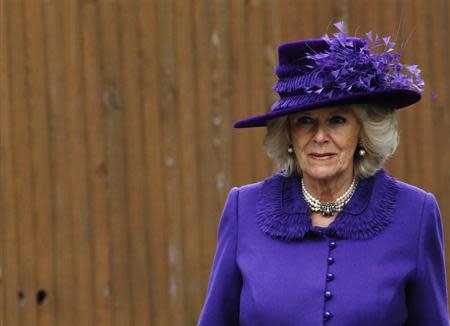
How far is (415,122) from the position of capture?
6980 millimetres

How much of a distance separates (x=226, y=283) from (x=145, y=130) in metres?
2.84

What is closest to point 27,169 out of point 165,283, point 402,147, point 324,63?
point 165,283

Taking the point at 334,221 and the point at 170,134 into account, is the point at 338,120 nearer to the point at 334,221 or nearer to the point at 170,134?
the point at 334,221

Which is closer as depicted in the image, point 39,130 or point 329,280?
point 329,280

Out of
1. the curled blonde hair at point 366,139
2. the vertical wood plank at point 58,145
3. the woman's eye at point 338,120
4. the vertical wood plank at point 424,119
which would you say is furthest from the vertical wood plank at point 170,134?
the woman's eye at point 338,120

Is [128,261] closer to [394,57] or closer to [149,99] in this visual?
[149,99]

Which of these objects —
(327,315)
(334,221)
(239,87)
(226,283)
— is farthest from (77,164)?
(327,315)

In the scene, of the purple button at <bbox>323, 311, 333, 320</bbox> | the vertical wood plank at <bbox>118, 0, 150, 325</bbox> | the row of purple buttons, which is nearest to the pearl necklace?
the row of purple buttons

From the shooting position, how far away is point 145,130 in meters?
7.00

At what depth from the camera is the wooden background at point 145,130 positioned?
22.9ft

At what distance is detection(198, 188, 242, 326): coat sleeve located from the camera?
4.25m

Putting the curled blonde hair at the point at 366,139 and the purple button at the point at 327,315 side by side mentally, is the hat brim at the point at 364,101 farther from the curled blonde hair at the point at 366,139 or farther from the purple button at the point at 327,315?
the purple button at the point at 327,315

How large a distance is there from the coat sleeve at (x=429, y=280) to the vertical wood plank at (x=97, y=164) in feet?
10.2

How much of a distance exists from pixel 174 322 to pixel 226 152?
94 cm
